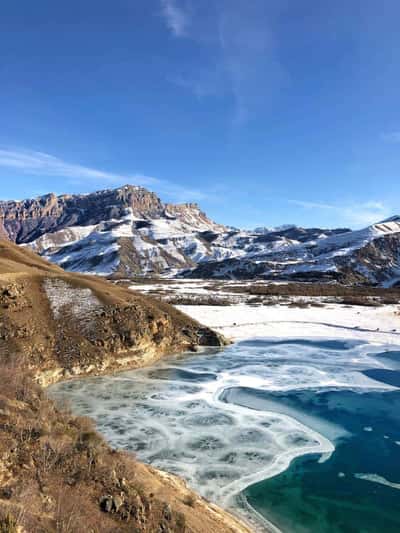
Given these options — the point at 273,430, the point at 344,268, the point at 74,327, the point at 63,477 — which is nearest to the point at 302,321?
the point at 74,327

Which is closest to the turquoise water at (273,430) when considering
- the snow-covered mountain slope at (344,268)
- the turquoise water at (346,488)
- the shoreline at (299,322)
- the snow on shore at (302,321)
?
the turquoise water at (346,488)

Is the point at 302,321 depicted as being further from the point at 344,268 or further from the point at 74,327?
the point at 344,268

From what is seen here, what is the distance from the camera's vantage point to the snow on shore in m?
56.8

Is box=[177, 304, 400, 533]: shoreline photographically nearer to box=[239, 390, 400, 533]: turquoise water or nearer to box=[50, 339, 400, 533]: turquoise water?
box=[50, 339, 400, 533]: turquoise water

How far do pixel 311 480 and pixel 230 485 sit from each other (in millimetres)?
3846

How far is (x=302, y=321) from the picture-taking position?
218ft

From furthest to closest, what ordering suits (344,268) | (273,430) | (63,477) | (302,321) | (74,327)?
(344,268) → (302,321) → (74,327) → (273,430) → (63,477)

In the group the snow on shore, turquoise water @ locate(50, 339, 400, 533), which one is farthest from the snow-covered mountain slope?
turquoise water @ locate(50, 339, 400, 533)

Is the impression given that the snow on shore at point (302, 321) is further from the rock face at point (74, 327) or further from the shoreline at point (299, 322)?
the rock face at point (74, 327)

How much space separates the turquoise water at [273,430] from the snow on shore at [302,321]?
15550 mm

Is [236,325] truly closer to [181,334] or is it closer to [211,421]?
[181,334]

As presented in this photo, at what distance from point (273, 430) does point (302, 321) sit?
4389cm

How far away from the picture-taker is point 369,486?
59.6 ft

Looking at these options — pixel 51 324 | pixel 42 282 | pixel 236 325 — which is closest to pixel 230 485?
pixel 51 324
